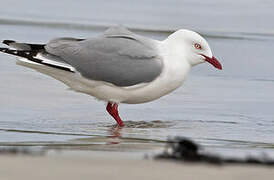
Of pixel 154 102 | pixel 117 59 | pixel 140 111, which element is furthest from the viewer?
pixel 154 102

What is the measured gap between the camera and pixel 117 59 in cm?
780

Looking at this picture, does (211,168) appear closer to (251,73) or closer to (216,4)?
(251,73)

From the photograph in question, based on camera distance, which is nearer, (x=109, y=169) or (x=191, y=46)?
(x=109, y=169)

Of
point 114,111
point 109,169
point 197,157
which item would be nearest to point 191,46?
point 114,111

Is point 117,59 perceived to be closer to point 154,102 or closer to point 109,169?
point 154,102

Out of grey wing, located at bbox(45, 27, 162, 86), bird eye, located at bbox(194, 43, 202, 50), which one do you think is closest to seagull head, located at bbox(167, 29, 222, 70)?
bird eye, located at bbox(194, 43, 202, 50)

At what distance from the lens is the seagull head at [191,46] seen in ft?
26.2

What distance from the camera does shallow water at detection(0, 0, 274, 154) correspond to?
7066mm

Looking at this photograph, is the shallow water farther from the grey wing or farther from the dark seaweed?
the dark seaweed

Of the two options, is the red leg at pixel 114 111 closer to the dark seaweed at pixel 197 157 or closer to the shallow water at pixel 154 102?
the shallow water at pixel 154 102

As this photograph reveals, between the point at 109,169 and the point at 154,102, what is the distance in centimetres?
540

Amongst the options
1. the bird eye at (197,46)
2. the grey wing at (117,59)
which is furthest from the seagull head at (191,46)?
the grey wing at (117,59)

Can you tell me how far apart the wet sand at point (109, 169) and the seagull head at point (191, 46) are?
3.98 meters

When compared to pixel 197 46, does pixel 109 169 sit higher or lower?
lower
